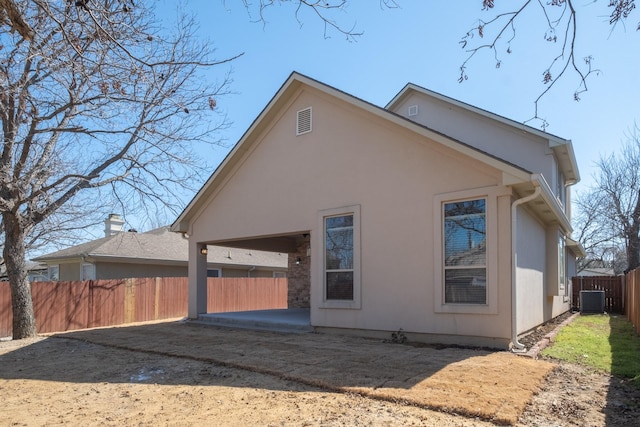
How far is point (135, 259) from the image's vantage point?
1978 cm

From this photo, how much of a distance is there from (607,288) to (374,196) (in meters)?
15.5

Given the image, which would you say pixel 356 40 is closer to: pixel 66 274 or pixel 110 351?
pixel 110 351

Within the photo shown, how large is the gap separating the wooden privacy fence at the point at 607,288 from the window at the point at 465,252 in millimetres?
14307

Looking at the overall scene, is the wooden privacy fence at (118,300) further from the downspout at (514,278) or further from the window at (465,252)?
the downspout at (514,278)

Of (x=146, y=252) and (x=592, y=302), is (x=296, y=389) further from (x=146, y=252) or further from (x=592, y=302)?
(x=146, y=252)

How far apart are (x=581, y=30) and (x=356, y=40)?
6.72ft

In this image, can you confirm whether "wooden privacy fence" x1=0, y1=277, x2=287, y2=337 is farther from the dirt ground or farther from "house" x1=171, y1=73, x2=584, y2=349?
the dirt ground

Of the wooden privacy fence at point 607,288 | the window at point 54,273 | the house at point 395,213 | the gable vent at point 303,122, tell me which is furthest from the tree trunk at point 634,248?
the window at point 54,273

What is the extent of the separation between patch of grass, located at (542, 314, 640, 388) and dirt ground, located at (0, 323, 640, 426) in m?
0.51

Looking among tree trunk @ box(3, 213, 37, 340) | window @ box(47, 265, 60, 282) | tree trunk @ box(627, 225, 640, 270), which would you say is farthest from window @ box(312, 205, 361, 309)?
tree trunk @ box(627, 225, 640, 270)

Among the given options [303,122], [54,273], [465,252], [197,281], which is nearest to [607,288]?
[465,252]

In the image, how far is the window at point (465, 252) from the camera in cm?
851

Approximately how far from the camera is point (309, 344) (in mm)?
9148

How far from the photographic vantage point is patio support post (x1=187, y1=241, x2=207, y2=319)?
45.9 feet
